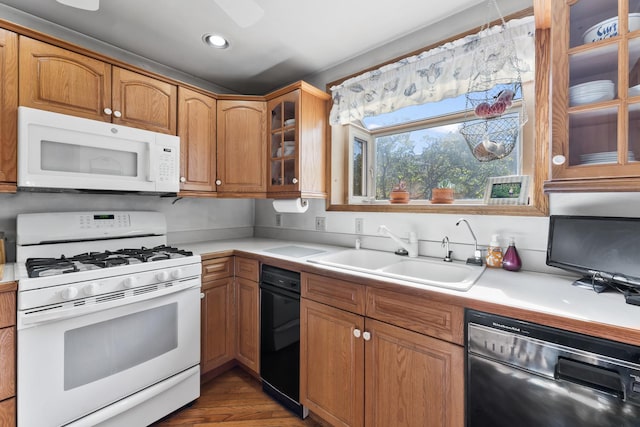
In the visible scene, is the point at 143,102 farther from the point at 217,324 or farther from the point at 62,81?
the point at 217,324

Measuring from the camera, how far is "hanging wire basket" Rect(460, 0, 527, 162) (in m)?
1.29

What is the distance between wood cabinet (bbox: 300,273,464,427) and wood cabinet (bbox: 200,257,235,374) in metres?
0.72

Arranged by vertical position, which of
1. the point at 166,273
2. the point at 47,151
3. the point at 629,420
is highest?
the point at 47,151

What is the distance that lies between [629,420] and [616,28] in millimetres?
1288

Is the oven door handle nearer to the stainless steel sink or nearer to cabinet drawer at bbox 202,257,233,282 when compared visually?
cabinet drawer at bbox 202,257,233,282

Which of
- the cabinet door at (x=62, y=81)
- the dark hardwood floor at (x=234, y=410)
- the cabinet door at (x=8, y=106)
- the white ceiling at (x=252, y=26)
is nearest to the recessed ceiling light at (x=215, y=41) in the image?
the white ceiling at (x=252, y=26)

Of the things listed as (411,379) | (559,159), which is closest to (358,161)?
(559,159)

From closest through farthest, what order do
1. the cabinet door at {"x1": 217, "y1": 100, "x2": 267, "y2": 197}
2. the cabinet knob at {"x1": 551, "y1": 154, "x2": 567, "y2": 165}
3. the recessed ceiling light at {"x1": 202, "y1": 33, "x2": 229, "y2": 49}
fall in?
the cabinet knob at {"x1": 551, "y1": 154, "x2": 567, "y2": 165} < the recessed ceiling light at {"x1": 202, "y1": 33, "x2": 229, "y2": 49} < the cabinet door at {"x1": 217, "y1": 100, "x2": 267, "y2": 197}

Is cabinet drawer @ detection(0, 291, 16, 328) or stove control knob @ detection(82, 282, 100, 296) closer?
cabinet drawer @ detection(0, 291, 16, 328)

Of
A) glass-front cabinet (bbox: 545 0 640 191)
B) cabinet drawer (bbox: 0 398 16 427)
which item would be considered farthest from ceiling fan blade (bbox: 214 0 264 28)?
cabinet drawer (bbox: 0 398 16 427)

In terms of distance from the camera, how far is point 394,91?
188 cm

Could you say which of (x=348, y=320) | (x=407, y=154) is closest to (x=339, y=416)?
(x=348, y=320)

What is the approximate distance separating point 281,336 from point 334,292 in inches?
22.3

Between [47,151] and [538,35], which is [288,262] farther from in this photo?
[538,35]
